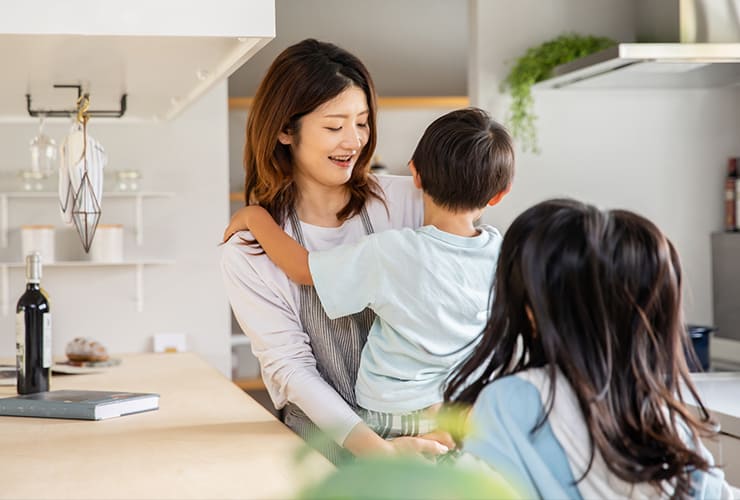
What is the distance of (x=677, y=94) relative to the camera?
3693mm

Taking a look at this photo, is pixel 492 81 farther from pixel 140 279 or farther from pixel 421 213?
pixel 421 213

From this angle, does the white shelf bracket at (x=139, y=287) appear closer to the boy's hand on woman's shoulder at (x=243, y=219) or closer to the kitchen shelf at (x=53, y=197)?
the kitchen shelf at (x=53, y=197)

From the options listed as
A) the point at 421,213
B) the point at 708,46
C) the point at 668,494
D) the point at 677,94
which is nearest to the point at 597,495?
the point at 668,494

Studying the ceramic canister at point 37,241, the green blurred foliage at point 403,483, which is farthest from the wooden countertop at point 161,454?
the ceramic canister at point 37,241

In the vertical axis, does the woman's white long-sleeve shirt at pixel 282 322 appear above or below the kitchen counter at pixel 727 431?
above

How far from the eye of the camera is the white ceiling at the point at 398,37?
493 cm

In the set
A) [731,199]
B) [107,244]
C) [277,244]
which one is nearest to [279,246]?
[277,244]

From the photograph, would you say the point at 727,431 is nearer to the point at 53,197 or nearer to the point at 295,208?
the point at 295,208

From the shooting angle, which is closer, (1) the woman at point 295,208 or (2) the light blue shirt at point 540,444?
(2) the light blue shirt at point 540,444

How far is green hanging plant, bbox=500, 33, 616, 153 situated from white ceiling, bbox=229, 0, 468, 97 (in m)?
1.45

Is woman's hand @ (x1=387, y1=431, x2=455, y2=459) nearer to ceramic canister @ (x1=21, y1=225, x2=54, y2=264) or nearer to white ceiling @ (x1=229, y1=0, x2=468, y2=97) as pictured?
ceramic canister @ (x1=21, y1=225, x2=54, y2=264)

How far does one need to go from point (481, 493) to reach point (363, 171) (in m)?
1.36

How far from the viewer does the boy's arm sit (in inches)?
62.6

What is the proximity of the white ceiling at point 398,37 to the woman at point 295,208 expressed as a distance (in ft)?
10.8
